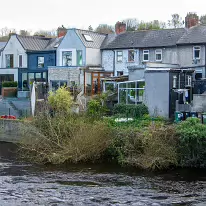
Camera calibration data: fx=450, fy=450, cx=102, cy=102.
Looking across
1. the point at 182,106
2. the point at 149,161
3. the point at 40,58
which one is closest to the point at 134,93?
the point at 182,106

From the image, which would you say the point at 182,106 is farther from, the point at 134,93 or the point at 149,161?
the point at 149,161

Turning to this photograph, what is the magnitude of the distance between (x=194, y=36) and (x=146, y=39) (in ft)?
20.2

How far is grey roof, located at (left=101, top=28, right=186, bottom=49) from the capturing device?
51.8 metres

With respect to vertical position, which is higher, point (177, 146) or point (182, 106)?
point (182, 106)

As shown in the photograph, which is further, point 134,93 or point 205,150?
point 134,93

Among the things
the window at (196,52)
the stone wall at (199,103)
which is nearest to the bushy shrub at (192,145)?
the stone wall at (199,103)

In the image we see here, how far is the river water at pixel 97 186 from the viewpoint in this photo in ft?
79.9

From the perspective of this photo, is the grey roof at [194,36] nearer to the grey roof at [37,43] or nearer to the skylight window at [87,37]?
the skylight window at [87,37]

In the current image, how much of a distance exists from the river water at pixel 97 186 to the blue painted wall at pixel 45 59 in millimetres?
25754

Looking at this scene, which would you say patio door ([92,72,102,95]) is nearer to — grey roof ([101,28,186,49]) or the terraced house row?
the terraced house row

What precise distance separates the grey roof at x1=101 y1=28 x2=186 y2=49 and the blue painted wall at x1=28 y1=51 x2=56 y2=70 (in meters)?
6.84

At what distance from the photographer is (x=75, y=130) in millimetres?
34812

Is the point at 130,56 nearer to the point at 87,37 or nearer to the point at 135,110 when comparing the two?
the point at 87,37

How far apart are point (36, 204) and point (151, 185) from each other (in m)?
7.55
